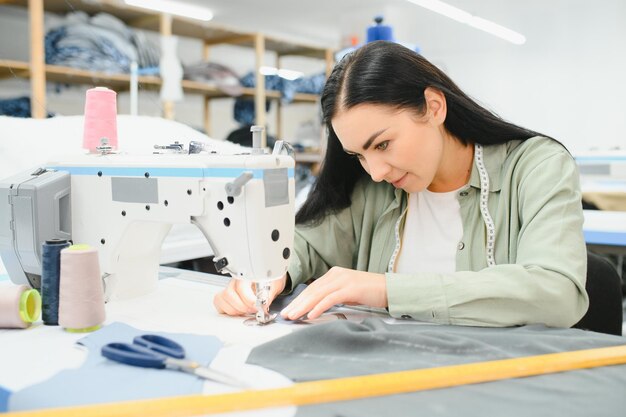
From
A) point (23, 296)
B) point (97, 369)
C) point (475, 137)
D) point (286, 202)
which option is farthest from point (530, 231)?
point (23, 296)

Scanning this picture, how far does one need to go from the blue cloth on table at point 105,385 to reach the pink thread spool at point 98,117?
509mm

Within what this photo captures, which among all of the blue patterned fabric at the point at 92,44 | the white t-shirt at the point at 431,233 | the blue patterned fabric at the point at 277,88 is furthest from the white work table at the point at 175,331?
the blue patterned fabric at the point at 277,88

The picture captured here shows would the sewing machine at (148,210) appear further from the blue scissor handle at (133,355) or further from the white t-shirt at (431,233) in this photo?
the white t-shirt at (431,233)

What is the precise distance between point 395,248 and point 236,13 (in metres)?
5.86

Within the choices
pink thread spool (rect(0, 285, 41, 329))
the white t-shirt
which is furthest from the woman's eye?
pink thread spool (rect(0, 285, 41, 329))

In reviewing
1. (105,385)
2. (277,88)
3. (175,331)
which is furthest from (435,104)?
Result: (277,88)

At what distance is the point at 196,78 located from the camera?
3.82 metres

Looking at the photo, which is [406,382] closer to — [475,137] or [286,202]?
[286,202]

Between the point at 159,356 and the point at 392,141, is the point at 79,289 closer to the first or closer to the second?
the point at 159,356

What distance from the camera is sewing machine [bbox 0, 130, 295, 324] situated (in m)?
0.93

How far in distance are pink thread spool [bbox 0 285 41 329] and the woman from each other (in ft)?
1.03

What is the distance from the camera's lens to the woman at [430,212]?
94 centimetres

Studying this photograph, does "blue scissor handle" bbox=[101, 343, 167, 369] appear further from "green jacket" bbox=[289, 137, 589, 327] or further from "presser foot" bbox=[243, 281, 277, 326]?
"green jacket" bbox=[289, 137, 589, 327]

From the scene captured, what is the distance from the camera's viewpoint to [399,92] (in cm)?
111
